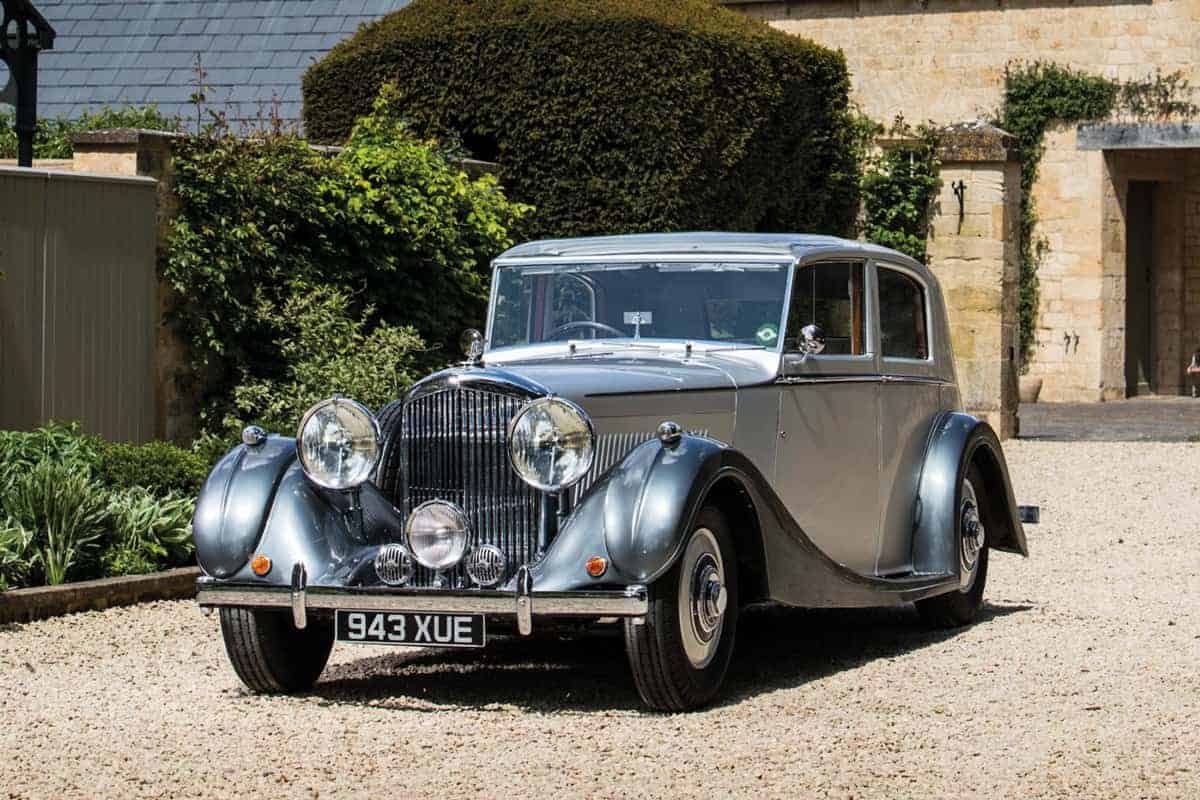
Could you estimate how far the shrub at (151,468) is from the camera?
9859 millimetres

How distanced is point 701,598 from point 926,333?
277cm

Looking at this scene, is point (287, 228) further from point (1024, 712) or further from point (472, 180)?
point (1024, 712)

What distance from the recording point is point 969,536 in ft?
27.8

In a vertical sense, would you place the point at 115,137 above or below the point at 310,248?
above

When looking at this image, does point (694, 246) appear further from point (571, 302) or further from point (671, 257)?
point (571, 302)

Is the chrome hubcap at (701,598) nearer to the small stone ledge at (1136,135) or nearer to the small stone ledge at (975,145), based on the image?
the small stone ledge at (975,145)

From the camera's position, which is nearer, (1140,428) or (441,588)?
(441,588)

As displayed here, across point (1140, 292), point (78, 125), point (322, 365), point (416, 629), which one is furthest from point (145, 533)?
point (1140, 292)

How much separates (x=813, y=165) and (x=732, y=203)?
1.90 metres

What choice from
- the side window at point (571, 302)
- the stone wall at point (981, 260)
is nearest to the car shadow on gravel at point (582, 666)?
the side window at point (571, 302)

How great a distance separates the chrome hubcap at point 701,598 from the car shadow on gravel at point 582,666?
284mm

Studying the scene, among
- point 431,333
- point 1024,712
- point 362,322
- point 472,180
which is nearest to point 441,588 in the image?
point 1024,712

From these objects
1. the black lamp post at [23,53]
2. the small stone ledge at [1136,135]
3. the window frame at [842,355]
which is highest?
the small stone ledge at [1136,135]

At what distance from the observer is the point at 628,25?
52.4 feet
